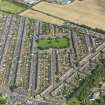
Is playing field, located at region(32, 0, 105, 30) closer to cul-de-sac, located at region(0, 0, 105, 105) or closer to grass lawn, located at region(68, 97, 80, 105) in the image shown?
cul-de-sac, located at region(0, 0, 105, 105)

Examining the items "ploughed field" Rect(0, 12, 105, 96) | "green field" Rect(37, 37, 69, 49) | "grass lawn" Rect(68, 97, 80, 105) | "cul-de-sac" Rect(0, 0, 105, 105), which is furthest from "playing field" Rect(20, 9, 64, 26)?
"grass lawn" Rect(68, 97, 80, 105)

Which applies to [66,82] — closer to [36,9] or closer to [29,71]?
[29,71]

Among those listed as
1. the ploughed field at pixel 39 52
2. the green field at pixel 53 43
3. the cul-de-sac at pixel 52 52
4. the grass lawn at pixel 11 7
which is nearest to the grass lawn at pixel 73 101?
the cul-de-sac at pixel 52 52

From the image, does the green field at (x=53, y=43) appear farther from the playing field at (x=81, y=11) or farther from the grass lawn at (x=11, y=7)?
the grass lawn at (x=11, y=7)

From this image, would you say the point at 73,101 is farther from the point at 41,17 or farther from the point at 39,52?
the point at 41,17

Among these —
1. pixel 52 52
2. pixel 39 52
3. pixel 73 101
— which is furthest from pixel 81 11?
pixel 73 101
